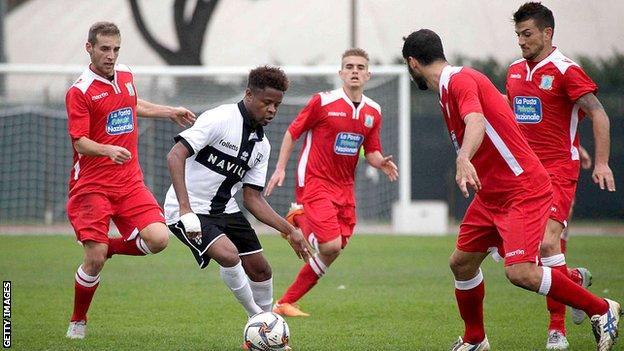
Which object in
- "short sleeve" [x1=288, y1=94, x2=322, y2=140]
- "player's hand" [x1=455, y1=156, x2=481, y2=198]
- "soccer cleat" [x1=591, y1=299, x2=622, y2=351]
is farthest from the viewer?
"short sleeve" [x1=288, y1=94, x2=322, y2=140]

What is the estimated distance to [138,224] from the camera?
27.1ft

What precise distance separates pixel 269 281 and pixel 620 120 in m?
17.4

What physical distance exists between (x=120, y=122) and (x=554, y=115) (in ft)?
11.1

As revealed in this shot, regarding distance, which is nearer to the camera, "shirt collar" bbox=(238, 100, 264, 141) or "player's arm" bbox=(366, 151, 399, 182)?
"shirt collar" bbox=(238, 100, 264, 141)

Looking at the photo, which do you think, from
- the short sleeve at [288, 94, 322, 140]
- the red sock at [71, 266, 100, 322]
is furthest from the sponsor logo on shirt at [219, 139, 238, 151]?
the short sleeve at [288, 94, 322, 140]

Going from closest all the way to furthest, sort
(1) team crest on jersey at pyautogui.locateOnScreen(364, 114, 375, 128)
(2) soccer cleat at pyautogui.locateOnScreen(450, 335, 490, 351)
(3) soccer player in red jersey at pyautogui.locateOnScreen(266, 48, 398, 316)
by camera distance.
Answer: (2) soccer cleat at pyautogui.locateOnScreen(450, 335, 490, 351), (3) soccer player in red jersey at pyautogui.locateOnScreen(266, 48, 398, 316), (1) team crest on jersey at pyautogui.locateOnScreen(364, 114, 375, 128)

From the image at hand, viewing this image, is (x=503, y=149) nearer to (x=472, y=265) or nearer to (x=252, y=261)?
(x=472, y=265)

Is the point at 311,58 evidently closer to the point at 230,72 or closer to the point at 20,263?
the point at 230,72

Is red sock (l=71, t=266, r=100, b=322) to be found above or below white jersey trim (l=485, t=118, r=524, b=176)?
below

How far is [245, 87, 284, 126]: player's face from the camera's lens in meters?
7.31

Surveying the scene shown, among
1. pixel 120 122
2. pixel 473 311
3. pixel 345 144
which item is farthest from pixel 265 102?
pixel 345 144

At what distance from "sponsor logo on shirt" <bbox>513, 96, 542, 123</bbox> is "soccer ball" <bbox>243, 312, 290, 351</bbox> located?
2.55m

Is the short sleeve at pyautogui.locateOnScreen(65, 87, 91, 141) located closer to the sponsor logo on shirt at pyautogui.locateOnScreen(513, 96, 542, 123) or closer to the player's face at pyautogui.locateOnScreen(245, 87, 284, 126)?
the player's face at pyautogui.locateOnScreen(245, 87, 284, 126)

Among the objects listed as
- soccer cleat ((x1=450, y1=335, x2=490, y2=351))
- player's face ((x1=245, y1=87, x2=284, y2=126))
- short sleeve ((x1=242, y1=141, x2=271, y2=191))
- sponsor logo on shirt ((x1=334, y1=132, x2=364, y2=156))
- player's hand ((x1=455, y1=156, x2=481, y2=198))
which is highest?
player's face ((x1=245, y1=87, x2=284, y2=126))
